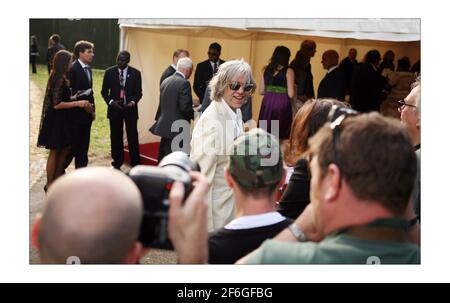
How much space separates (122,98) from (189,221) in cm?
268

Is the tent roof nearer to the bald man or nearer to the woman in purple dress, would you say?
the woman in purple dress

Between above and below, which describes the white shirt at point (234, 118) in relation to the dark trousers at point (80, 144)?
above

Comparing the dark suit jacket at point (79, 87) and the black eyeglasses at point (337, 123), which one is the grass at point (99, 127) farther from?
the black eyeglasses at point (337, 123)

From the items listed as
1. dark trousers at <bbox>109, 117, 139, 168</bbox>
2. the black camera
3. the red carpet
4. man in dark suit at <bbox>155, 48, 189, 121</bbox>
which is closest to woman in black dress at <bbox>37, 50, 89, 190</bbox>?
dark trousers at <bbox>109, 117, 139, 168</bbox>

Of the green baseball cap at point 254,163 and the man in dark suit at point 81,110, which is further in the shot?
the man in dark suit at point 81,110

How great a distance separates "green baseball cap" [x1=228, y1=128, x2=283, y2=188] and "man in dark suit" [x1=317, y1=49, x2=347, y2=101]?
7.78 ft

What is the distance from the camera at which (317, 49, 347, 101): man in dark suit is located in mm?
4035

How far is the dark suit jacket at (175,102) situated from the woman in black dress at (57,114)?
4.35 ft

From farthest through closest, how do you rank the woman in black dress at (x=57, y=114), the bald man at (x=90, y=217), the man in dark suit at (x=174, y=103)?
the man in dark suit at (x=174, y=103), the woman in black dress at (x=57, y=114), the bald man at (x=90, y=217)

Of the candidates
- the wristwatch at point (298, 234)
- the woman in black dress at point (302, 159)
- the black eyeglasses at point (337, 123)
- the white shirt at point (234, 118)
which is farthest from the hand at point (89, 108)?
the black eyeglasses at point (337, 123)

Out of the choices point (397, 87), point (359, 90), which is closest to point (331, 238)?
point (397, 87)

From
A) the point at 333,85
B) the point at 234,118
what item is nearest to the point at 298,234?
the point at 234,118

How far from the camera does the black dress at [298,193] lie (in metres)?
1.87

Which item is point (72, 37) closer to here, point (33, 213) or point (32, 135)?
point (32, 135)
